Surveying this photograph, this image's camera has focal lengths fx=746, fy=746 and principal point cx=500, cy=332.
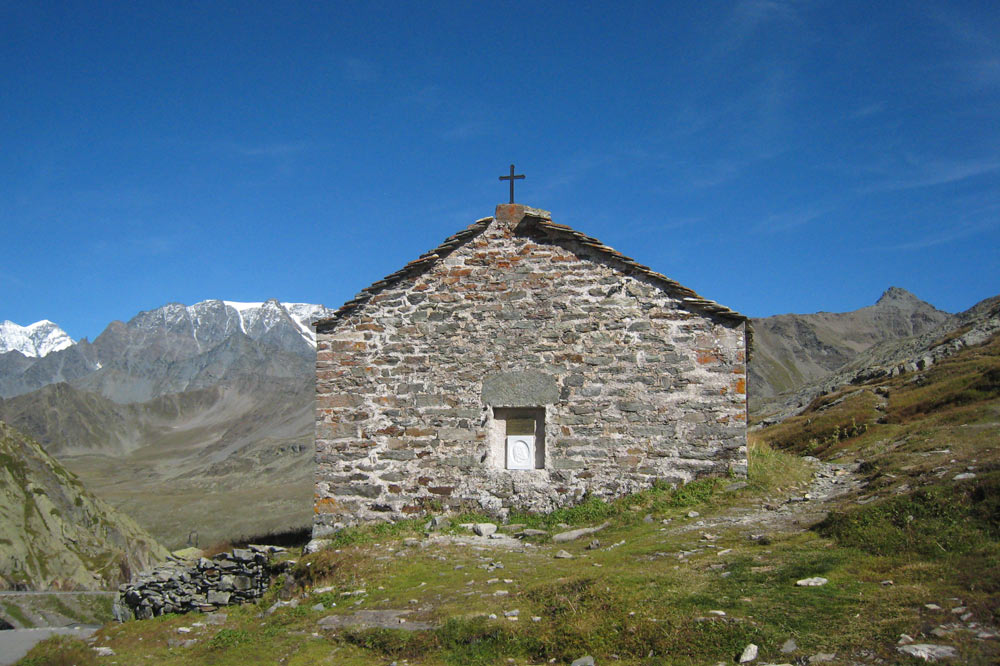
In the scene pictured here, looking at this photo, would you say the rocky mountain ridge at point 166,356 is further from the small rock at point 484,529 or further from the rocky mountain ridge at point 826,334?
the small rock at point 484,529

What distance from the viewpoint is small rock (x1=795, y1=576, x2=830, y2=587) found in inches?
260

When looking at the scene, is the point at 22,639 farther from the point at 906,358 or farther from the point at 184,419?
the point at 184,419

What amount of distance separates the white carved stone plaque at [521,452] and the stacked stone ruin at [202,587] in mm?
3999

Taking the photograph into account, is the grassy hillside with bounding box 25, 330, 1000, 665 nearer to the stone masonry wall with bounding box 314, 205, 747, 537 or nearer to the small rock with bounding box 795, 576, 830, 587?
the small rock with bounding box 795, 576, 830, 587

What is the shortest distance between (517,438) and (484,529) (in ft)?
5.42

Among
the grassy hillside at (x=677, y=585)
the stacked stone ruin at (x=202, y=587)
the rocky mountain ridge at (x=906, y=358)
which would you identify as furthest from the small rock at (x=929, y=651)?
the rocky mountain ridge at (x=906, y=358)

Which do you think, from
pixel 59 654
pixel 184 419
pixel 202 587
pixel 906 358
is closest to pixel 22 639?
pixel 59 654

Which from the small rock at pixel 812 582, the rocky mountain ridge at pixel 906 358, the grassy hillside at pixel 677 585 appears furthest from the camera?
the rocky mountain ridge at pixel 906 358

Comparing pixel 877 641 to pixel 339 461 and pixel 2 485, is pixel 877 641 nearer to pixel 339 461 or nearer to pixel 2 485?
pixel 339 461

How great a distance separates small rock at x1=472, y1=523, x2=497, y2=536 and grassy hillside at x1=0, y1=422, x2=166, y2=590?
309 inches

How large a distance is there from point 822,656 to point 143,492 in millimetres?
58189

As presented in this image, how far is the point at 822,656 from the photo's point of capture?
5.17 m

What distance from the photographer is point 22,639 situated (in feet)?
29.3

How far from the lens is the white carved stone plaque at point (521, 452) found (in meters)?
12.2
